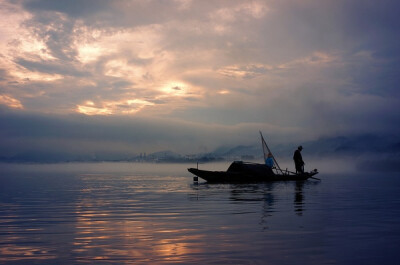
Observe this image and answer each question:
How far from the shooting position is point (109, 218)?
16578mm

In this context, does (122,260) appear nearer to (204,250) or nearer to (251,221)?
(204,250)

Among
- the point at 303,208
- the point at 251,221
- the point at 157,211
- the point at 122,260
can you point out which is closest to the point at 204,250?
the point at 122,260

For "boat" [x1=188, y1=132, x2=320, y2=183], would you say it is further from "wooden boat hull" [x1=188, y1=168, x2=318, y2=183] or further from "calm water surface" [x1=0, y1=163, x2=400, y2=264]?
"calm water surface" [x1=0, y1=163, x2=400, y2=264]

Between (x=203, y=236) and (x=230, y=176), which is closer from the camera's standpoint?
(x=203, y=236)

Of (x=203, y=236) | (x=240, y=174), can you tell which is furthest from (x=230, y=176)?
(x=203, y=236)

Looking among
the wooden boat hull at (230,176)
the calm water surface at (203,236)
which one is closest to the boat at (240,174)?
the wooden boat hull at (230,176)

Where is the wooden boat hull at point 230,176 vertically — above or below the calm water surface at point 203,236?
above

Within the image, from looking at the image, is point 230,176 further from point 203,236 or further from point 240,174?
point 203,236

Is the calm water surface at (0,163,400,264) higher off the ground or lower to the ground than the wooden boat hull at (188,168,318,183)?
lower

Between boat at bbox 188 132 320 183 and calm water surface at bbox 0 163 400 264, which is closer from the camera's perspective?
calm water surface at bbox 0 163 400 264

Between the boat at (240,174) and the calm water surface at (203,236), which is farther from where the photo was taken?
the boat at (240,174)

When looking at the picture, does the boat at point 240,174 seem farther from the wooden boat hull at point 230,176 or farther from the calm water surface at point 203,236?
the calm water surface at point 203,236

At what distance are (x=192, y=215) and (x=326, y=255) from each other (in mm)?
8331

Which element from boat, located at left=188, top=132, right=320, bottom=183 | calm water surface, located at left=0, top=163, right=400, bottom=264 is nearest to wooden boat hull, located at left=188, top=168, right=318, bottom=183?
boat, located at left=188, top=132, right=320, bottom=183
